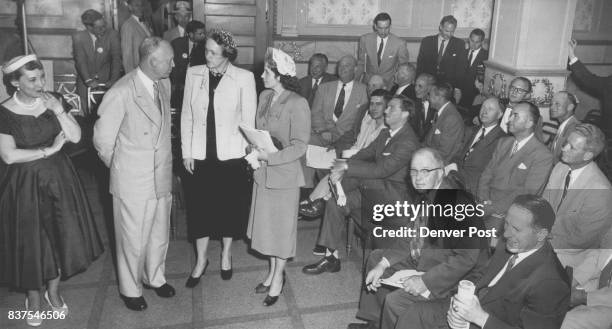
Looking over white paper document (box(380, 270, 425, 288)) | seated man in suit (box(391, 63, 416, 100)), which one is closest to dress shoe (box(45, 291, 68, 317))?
white paper document (box(380, 270, 425, 288))

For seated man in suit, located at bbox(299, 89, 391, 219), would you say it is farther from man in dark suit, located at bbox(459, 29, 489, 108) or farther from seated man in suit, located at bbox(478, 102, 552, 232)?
man in dark suit, located at bbox(459, 29, 489, 108)

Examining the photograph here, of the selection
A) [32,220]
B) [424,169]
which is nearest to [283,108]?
[424,169]

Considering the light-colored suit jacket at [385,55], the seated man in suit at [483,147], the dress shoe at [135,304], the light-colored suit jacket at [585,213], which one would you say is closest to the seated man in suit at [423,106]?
the seated man in suit at [483,147]

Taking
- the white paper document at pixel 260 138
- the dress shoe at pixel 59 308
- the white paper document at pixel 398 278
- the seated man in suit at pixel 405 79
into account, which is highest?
the seated man in suit at pixel 405 79

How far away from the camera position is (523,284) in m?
2.34

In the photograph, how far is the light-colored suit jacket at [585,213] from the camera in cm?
318

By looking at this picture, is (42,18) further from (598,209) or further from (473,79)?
(598,209)

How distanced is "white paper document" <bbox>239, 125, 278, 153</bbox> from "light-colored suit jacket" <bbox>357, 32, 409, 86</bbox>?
4.15 metres

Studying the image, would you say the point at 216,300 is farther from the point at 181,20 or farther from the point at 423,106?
the point at 181,20

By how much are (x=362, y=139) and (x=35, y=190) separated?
263 cm

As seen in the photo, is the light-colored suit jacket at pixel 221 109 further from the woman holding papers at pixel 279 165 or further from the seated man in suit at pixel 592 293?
the seated man in suit at pixel 592 293

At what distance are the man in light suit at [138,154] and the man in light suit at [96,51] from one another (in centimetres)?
430

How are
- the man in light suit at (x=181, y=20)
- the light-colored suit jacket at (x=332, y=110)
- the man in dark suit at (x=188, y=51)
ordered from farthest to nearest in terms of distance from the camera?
the man in light suit at (x=181, y=20)
the man in dark suit at (x=188, y=51)
the light-colored suit jacket at (x=332, y=110)

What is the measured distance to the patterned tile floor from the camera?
11.4 feet
